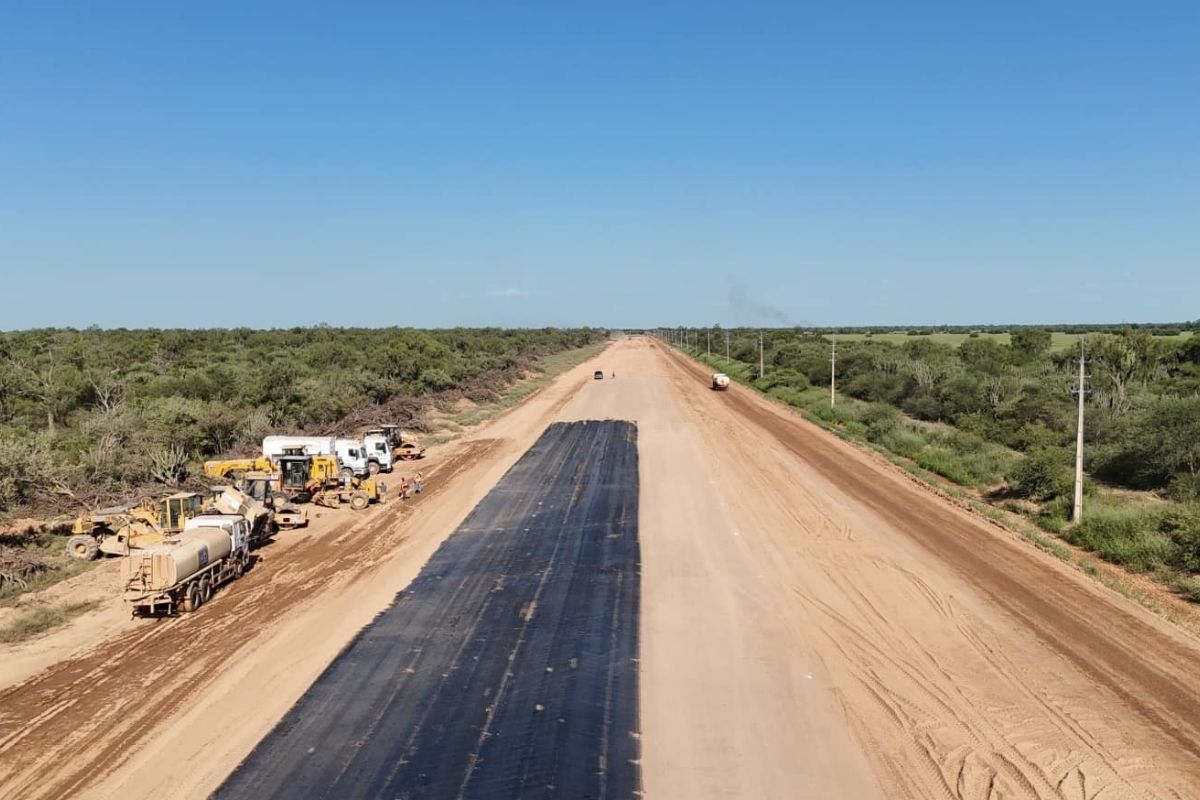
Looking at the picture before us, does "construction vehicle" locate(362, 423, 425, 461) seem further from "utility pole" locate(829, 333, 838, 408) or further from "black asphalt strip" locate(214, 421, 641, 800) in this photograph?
"utility pole" locate(829, 333, 838, 408)

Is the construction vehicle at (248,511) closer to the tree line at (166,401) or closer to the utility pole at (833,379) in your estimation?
the tree line at (166,401)

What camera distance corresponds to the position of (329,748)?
1098 centimetres

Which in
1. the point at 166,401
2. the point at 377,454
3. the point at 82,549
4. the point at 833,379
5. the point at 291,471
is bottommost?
the point at 82,549

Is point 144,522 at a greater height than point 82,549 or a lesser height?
greater

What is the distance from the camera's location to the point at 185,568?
1659cm

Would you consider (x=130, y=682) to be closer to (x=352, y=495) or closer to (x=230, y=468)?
(x=352, y=495)

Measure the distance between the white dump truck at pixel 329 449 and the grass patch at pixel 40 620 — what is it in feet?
40.2

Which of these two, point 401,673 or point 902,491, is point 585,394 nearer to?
point 902,491

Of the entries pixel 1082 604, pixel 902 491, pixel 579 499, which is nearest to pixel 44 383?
pixel 579 499

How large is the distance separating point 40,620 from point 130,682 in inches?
178

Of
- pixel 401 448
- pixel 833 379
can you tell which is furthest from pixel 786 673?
pixel 833 379

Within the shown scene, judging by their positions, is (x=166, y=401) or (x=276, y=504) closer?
(x=276, y=504)

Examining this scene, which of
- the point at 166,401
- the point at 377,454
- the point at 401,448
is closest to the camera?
the point at 377,454

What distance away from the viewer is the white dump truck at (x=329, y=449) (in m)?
29.9
